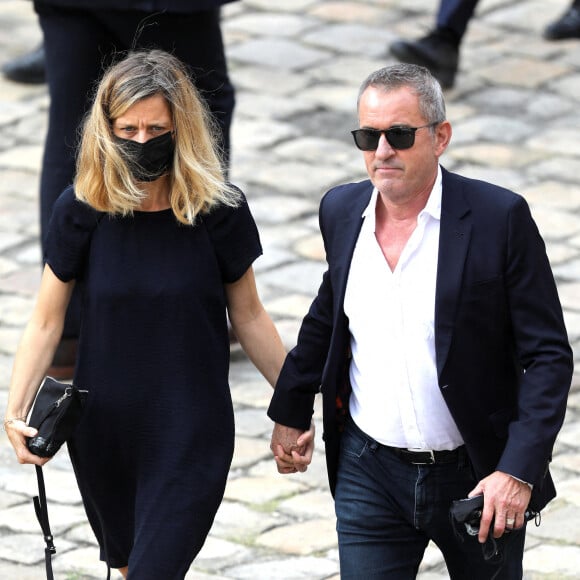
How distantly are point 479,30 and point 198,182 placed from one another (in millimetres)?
6463

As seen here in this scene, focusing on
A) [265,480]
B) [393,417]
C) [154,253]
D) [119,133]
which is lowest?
[265,480]

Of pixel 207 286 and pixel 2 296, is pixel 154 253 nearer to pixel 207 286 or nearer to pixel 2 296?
pixel 207 286

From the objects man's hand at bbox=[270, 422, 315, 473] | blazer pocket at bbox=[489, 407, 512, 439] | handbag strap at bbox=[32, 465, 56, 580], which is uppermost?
blazer pocket at bbox=[489, 407, 512, 439]

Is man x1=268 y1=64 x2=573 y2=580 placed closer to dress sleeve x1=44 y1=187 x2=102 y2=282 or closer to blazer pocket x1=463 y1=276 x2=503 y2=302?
blazer pocket x1=463 y1=276 x2=503 y2=302

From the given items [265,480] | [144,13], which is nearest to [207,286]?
[265,480]

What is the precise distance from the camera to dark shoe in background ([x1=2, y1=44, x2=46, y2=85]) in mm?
9719

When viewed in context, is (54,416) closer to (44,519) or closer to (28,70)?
(44,519)

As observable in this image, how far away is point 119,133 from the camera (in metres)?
4.13

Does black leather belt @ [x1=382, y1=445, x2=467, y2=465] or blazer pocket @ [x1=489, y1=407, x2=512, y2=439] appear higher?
blazer pocket @ [x1=489, y1=407, x2=512, y2=439]

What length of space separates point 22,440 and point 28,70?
19.1ft

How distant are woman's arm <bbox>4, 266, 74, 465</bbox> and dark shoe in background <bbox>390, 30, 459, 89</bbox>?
533cm

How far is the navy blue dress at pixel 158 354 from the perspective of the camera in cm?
415

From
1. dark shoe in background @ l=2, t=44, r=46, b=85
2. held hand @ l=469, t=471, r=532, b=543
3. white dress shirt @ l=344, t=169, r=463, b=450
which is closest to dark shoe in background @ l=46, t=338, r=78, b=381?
white dress shirt @ l=344, t=169, r=463, b=450

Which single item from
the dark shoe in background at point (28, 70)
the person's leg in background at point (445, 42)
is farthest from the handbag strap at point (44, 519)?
the dark shoe in background at point (28, 70)
